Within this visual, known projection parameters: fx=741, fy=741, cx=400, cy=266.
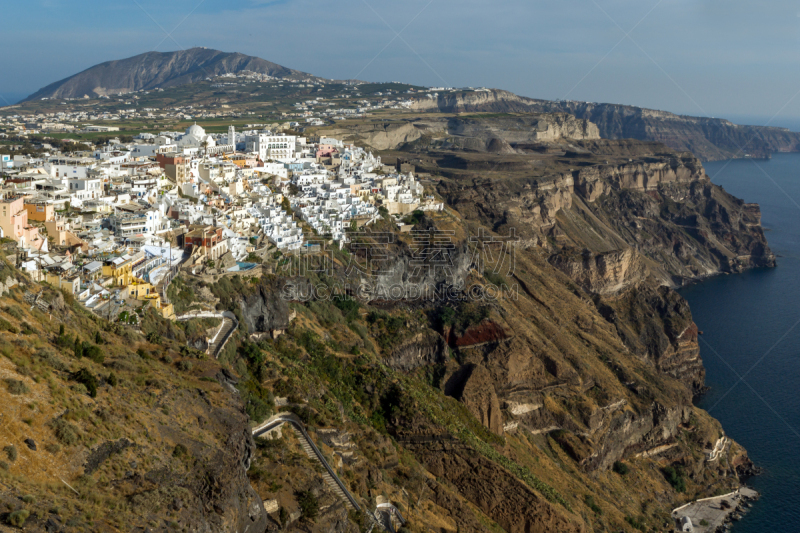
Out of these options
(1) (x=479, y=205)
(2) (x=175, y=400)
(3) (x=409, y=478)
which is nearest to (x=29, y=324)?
(2) (x=175, y=400)

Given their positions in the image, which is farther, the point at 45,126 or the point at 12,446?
the point at 45,126

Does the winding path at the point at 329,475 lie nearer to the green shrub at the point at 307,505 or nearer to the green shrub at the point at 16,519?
the green shrub at the point at 307,505

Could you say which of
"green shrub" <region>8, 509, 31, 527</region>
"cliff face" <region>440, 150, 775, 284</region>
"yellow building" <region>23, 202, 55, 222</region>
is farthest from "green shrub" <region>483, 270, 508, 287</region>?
"green shrub" <region>8, 509, 31, 527</region>

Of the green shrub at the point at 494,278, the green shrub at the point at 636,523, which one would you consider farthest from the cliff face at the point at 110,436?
the green shrub at the point at 494,278

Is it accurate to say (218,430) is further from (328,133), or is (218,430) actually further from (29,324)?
(328,133)

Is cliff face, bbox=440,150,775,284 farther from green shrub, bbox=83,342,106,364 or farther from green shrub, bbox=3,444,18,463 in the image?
green shrub, bbox=3,444,18,463

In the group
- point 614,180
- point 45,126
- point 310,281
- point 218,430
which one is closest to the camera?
point 218,430
